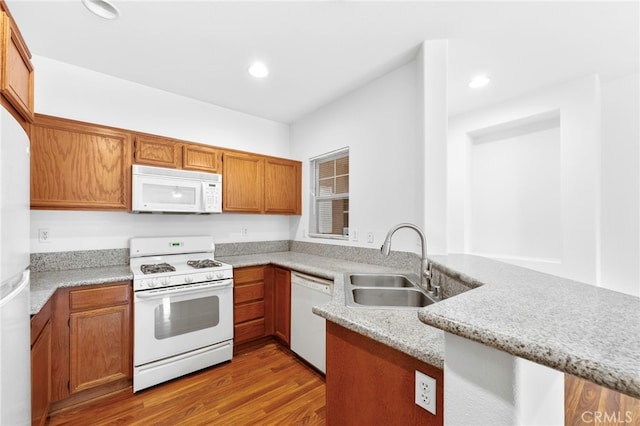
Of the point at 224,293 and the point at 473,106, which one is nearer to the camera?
the point at 224,293

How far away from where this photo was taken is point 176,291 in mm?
2227

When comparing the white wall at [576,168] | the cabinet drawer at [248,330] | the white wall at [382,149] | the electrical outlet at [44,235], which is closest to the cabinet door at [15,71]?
the electrical outlet at [44,235]

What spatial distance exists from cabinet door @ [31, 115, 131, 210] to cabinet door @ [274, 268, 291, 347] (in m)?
1.54

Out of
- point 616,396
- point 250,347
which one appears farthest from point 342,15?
point 250,347

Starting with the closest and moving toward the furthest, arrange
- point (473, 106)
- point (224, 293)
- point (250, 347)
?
point (224, 293) < point (250, 347) < point (473, 106)

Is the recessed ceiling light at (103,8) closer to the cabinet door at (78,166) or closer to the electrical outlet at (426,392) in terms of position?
the cabinet door at (78,166)

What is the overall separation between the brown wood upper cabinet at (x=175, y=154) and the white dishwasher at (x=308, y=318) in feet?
4.81

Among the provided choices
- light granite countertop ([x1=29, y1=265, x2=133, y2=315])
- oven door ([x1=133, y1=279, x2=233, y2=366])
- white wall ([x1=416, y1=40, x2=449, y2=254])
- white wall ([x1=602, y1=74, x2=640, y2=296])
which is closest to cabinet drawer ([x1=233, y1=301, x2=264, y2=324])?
oven door ([x1=133, y1=279, x2=233, y2=366])

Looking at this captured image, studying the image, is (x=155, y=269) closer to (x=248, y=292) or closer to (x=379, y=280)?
(x=248, y=292)

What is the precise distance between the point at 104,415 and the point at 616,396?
2.76 m

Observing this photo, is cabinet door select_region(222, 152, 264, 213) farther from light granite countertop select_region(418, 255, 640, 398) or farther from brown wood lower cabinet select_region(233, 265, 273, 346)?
light granite countertop select_region(418, 255, 640, 398)

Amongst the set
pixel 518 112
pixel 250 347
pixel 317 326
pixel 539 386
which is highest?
pixel 518 112

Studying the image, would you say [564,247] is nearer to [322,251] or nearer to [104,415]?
[322,251]

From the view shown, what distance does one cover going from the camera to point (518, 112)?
9.50ft
